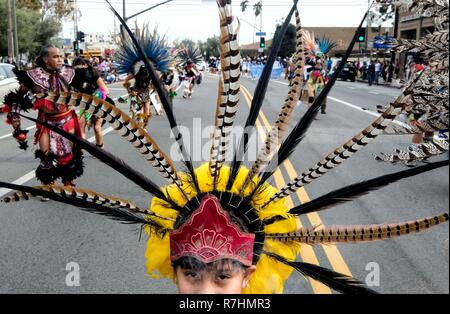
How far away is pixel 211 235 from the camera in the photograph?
1.70m

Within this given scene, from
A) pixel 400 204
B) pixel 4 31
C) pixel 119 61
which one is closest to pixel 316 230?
pixel 400 204

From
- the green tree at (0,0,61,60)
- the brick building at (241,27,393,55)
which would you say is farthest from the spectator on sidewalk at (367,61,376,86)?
the brick building at (241,27,393,55)

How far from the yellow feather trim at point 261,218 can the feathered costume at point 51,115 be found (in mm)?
3330

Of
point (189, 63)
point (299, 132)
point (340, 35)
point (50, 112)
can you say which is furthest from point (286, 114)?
point (189, 63)

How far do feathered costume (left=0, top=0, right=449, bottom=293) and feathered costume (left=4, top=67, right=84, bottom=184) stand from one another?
3442mm

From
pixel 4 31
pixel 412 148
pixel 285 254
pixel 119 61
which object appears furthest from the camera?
pixel 4 31

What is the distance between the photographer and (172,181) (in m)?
1.77

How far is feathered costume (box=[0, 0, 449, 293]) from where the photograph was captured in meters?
1.49

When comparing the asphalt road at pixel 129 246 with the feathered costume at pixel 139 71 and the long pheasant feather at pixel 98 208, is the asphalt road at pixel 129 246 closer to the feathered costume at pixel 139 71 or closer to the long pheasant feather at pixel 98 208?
the long pheasant feather at pixel 98 208

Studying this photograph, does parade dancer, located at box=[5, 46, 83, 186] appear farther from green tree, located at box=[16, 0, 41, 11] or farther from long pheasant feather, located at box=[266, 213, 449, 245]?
green tree, located at box=[16, 0, 41, 11]
